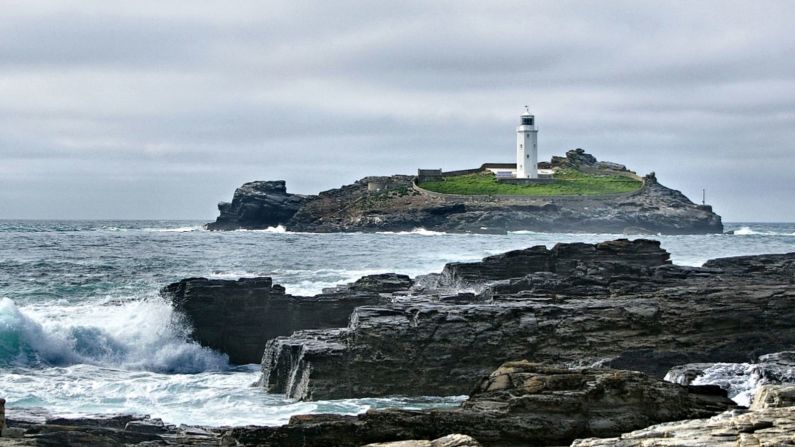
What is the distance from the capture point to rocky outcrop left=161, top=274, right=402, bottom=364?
26875 mm

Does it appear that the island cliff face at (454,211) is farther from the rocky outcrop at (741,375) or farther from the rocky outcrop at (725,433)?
the rocky outcrop at (725,433)

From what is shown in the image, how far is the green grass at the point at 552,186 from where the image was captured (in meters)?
134

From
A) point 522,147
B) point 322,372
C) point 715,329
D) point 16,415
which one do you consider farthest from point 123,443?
point 522,147

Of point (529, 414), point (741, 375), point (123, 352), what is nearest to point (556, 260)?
point (123, 352)

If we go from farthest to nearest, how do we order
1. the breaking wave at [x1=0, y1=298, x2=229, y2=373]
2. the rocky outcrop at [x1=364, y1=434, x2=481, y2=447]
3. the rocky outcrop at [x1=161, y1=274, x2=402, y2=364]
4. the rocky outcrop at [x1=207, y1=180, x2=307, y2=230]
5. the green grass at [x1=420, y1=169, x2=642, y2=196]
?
1. the rocky outcrop at [x1=207, y1=180, x2=307, y2=230]
2. the green grass at [x1=420, y1=169, x2=642, y2=196]
3. the rocky outcrop at [x1=161, y1=274, x2=402, y2=364]
4. the breaking wave at [x1=0, y1=298, x2=229, y2=373]
5. the rocky outcrop at [x1=364, y1=434, x2=481, y2=447]

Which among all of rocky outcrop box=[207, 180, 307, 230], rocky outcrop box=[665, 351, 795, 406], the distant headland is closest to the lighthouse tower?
the distant headland

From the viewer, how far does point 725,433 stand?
9430mm

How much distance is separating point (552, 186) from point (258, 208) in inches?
1514

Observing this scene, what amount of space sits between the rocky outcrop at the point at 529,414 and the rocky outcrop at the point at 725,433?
2.01m

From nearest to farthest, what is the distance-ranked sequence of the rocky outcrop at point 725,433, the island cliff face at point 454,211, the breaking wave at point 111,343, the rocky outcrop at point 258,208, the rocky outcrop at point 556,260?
the rocky outcrop at point 725,433 < the breaking wave at point 111,343 < the rocky outcrop at point 556,260 < the island cliff face at point 454,211 < the rocky outcrop at point 258,208

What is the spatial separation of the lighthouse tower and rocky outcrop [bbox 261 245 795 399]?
357 feet

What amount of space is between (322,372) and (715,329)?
8.05 meters

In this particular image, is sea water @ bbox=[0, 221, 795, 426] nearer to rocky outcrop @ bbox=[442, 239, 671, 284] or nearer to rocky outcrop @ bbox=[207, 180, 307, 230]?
rocky outcrop @ bbox=[442, 239, 671, 284]

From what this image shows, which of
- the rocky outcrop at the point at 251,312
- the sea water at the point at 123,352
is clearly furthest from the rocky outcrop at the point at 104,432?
the rocky outcrop at the point at 251,312
